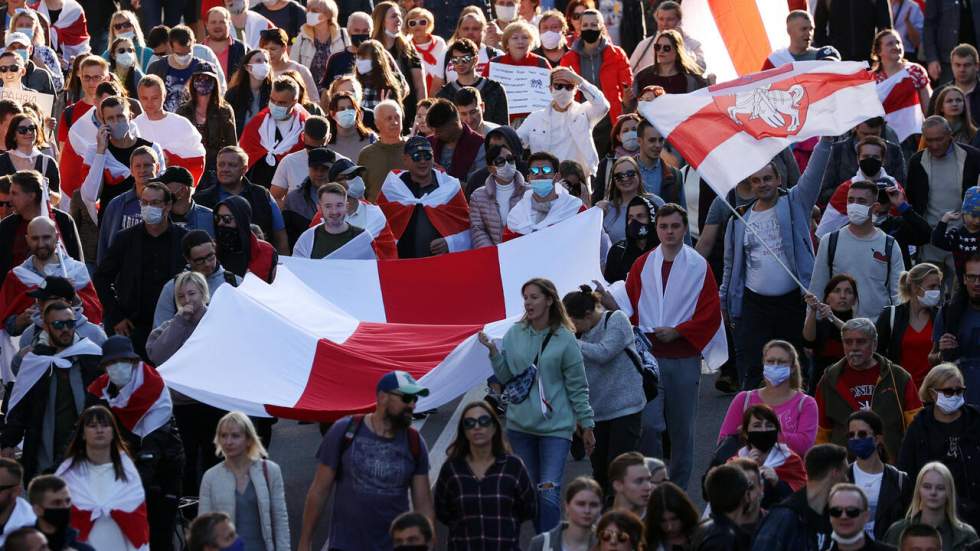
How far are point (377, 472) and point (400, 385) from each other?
0.47 meters

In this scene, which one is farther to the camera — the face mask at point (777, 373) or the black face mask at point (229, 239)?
the black face mask at point (229, 239)

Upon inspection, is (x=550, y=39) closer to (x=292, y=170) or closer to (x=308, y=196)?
(x=292, y=170)

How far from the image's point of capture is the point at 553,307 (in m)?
12.6

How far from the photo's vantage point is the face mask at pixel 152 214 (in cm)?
1459

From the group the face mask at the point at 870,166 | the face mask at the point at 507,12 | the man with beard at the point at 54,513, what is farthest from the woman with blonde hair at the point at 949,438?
the face mask at the point at 507,12

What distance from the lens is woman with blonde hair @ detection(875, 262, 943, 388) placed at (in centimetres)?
1399

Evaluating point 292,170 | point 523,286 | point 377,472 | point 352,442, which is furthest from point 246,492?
point 292,170

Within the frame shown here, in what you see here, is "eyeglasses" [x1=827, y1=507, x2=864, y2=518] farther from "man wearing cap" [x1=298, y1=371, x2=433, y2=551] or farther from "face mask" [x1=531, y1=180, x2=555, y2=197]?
"face mask" [x1=531, y1=180, x2=555, y2=197]

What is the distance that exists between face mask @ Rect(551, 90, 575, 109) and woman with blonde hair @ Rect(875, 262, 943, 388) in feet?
14.6

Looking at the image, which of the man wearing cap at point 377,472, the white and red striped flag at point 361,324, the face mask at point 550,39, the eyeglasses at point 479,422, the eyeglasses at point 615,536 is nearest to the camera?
the eyeglasses at point 615,536

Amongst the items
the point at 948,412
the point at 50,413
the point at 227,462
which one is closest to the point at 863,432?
the point at 948,412

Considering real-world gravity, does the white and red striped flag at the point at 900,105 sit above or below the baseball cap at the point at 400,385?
above

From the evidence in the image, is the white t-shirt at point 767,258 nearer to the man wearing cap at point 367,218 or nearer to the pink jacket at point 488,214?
the pink jacket at point 488,214

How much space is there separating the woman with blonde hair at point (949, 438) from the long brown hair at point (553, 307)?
2024 millimetres
